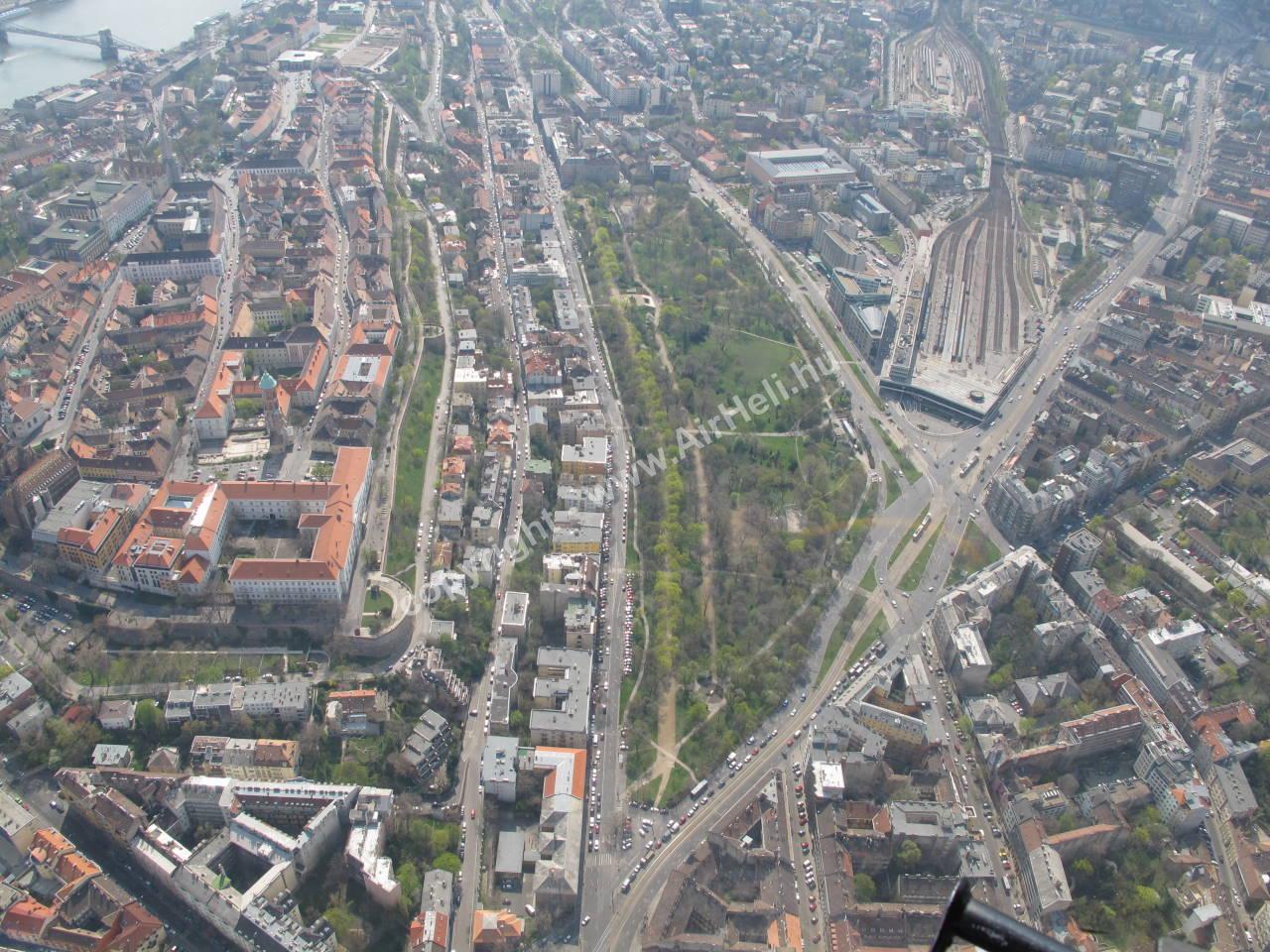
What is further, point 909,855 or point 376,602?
point 376,602

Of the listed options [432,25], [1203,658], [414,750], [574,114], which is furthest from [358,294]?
[432,25]

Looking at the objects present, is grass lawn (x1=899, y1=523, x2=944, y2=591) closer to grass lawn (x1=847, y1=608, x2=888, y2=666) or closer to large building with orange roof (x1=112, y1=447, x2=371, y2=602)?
grass lawn (x1=847, y1=608, x2=888, y2=666)

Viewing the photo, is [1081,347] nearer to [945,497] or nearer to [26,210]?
[945,497]

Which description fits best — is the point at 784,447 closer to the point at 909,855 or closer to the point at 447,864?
the point at 909,855

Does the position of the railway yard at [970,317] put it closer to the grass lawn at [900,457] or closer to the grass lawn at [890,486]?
the grass lawn at [900,457]

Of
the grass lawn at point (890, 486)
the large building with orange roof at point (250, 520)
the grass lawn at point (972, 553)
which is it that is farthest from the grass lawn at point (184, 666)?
the grass lawn at point (972, 553)

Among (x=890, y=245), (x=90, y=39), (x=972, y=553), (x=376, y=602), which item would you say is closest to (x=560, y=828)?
(x=376, y=602)
